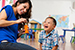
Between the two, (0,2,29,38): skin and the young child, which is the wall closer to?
the young child

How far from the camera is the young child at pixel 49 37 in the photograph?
4.26ft

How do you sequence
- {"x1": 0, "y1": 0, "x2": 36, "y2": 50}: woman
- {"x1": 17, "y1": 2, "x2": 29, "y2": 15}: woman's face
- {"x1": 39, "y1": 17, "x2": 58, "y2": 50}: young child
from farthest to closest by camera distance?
1. {"x1": 39, "y1": 17, "x2": 58, "y2": 50}: young child
2. {"x1": 17, "y1": 2, "x2": 29, "y2": 15}: woman's face
3. {"x1": 0, "y1": 0, "x2": 36, "y2": 50}: woman

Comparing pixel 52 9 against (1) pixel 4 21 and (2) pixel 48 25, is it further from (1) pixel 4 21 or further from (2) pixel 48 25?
(1) pixel 4 21

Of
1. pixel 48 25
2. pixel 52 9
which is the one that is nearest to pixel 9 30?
pixel 48 25

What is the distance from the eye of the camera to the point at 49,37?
51.9 inches

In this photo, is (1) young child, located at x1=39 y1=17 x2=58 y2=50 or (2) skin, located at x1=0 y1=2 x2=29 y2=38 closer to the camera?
(2) skin, located at x1=0 y1=2 x2=29 y2=38

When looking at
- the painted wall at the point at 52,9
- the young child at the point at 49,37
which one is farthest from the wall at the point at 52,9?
the young child at the point at 49,37

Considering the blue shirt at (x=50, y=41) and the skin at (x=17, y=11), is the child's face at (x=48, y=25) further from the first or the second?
the skin at (x=17, y=11)

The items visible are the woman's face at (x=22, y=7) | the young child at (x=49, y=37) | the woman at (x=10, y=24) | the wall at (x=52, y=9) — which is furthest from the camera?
the wall at (x=52, y=9)

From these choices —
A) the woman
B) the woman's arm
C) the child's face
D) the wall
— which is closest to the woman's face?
the woman

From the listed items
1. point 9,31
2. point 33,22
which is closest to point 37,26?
point 33,22

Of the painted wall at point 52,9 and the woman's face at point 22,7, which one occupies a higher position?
the painted wall at point 52,9

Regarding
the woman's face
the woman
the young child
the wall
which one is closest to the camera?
the woman

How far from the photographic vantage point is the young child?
1300 mm
